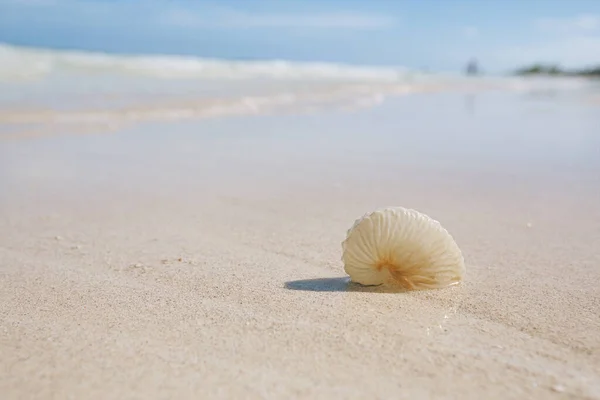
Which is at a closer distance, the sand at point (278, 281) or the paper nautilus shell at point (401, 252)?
the sand at point (278, 281)

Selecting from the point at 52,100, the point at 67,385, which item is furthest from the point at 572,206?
the point at 52,100

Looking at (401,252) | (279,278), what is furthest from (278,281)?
(401,252)

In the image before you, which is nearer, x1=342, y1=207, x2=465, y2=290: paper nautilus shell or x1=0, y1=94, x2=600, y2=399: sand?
x1=0, y1=94, x2=600, y2=399: sand

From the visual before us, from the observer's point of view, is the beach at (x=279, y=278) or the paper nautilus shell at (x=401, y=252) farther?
the paper nautilus shell at (x=401, y=252)
